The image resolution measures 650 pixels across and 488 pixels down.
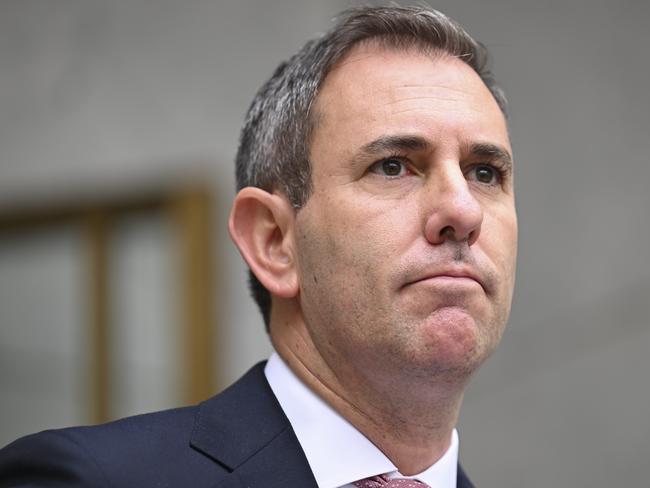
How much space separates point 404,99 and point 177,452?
2.70 feet

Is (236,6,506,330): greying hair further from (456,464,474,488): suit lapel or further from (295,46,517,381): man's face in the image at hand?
(456,464,474,488): suit lapel

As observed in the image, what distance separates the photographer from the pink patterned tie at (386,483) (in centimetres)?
217

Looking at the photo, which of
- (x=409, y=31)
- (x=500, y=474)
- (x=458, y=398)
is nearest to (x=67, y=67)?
(x=500, y=474)

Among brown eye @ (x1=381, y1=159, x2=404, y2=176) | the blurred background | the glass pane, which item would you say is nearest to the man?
brown eye @ (x1=381, y1=159, x2=404, y2=176)

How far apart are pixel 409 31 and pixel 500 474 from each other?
9.80 feet

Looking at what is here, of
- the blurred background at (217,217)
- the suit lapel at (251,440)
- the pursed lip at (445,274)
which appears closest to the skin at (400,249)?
the pursed lip at (445,274)

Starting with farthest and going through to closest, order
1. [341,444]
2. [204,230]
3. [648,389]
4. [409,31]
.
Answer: [204,230]
[648,389]
[409,31]
[341,444]

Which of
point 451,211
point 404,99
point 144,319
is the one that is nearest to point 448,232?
point 451,211

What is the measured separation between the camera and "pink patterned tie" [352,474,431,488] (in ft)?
7.13

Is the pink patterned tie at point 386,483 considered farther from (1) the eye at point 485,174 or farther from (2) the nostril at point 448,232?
(1) the eye at point 485,174

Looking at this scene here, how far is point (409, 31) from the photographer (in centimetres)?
245

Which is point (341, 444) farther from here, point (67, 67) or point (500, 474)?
point (67, 67)

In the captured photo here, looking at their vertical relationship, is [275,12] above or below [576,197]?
above

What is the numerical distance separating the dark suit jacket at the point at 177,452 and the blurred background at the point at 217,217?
2.77 metres
